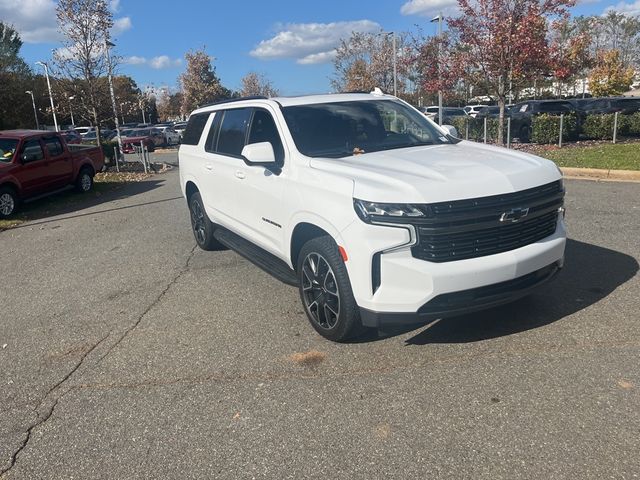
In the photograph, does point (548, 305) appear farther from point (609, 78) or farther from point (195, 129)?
point (609, 78)

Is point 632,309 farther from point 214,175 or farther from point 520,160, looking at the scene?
point 214,175

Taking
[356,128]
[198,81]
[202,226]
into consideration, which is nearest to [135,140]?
[198,81]

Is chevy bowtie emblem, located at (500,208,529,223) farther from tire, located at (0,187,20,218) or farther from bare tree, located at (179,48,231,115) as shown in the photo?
bare tree, located at (179,48,231,115)

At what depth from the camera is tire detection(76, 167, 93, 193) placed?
13818 millimetres

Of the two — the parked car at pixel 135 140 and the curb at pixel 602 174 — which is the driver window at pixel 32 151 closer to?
the curb at pixel 602 174

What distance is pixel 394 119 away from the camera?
16.8 ft

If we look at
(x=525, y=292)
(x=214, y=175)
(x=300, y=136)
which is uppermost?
(x=300, y=136)

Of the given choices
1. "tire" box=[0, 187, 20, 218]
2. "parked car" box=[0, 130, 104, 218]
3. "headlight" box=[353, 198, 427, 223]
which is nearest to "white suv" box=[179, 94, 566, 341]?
"headlight" box=[353, 198, 427, 223]

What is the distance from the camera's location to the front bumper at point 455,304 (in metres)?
3.44

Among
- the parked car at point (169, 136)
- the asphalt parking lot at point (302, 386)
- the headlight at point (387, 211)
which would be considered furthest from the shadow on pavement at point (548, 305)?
the parked car at point (169, 136)

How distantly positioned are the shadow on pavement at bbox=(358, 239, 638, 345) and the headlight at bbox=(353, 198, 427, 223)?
1.12 m

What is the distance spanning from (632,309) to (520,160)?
5.24 ft

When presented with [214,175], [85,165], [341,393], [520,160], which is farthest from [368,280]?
[85,165]

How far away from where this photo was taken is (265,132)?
5012 millimetres
